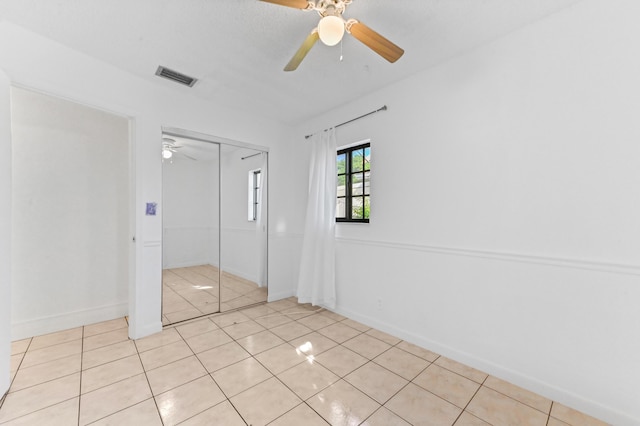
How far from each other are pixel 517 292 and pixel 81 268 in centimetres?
429

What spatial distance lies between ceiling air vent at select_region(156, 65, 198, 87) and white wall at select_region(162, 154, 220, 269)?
816 millimetres

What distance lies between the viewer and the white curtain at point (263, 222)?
3777mm

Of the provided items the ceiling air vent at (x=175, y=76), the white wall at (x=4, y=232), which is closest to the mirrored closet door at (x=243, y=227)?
the ceiling air vent at (x=175, y=76)

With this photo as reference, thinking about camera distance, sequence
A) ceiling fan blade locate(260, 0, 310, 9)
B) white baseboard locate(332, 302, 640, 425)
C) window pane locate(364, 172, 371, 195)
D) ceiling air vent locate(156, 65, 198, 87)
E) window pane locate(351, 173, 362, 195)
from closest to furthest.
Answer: ceiling fan blade locate(260, 0, 310, 9)
white baseboard locate(332, 302, 640, 425)
ceiling air vent locate(156, 65, 198, 87)
window pane locate(364, 172, 371, 195)
window pane locate(351, 173, 362, 195)

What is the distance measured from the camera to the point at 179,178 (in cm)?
306

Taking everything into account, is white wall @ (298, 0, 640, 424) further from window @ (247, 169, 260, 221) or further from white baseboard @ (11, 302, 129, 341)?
white baseboard @ (11, 302, 129, 341)

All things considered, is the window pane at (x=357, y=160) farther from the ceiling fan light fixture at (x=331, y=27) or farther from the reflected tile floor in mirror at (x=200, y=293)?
the reflected tile floor in mirror at (x=200, y=293)

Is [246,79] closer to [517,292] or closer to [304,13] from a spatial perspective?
[304,13]

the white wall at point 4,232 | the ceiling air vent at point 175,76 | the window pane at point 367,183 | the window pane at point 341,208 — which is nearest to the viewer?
the white wall at point 4,232

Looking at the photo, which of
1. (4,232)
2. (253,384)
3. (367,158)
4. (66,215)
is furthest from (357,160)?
(66,215)

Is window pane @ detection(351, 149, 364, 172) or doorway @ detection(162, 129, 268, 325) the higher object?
window pane @ detection(351, 149, 364, 172)

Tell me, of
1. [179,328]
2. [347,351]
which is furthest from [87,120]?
[347,351]

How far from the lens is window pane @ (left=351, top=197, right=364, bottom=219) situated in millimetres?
3197

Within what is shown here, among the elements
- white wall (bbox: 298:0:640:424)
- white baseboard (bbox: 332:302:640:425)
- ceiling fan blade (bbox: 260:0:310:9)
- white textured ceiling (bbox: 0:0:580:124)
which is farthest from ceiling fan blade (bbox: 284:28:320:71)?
white baseboard (bbox: 332:302:640:425)
